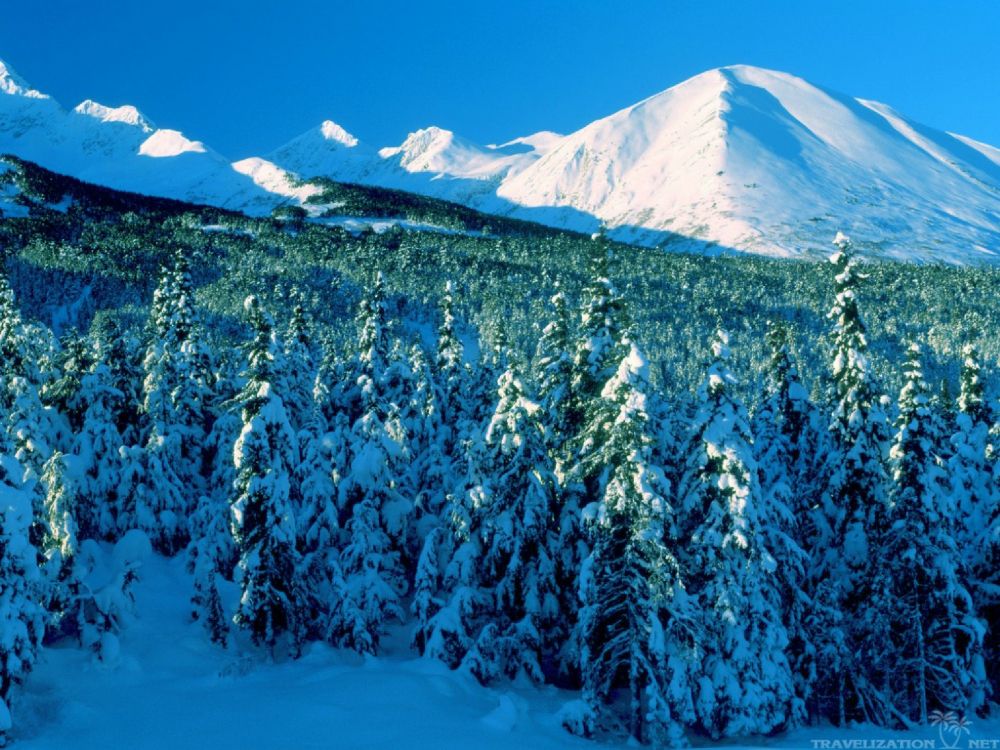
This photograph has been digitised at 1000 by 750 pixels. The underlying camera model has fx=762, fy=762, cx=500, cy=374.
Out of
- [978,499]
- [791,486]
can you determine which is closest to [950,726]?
[791,486]

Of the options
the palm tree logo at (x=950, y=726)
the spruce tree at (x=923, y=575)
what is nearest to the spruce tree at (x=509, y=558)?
the spruce tree at (x=923, y=575)

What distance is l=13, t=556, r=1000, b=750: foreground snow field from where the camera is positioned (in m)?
19.2

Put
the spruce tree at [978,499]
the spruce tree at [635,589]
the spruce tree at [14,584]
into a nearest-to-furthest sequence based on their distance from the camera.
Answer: the spruce tree at [14,584] → the spruce tree at [635,589] → the spruce tree at [978,499]

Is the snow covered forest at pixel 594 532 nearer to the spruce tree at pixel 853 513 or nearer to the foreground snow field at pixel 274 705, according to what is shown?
the spruce tree at pixel 853 513

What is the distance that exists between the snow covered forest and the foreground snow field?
80 cm

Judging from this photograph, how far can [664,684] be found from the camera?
21203 mm

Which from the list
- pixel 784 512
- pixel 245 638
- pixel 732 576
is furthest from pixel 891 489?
pixel 245 638

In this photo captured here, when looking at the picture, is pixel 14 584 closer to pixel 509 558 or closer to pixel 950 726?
pixel 509 558

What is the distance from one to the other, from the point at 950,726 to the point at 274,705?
21902mm

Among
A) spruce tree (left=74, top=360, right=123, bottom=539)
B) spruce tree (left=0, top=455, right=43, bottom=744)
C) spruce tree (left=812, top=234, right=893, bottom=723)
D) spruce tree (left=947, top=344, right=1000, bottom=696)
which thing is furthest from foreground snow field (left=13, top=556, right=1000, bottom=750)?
spruce tree (left=74, top=360, right=123, bottom=539)

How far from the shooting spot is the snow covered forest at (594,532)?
21.5m

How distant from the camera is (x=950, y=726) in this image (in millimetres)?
25453

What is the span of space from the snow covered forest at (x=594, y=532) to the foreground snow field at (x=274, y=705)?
80 centimetres

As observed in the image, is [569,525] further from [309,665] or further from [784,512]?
[309,665]
